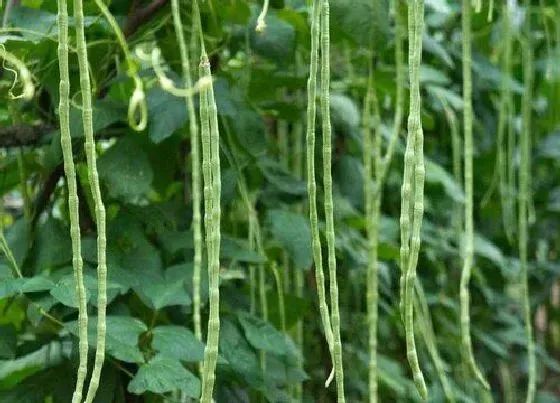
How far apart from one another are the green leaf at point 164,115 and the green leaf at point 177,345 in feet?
0.63

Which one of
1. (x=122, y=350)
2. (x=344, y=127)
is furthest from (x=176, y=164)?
(x=122, y=350)

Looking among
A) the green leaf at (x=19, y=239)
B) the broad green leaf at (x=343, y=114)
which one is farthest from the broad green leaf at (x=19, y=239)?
the broad green leaf at (x=343, y=114)

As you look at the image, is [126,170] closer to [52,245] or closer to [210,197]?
[52,245]

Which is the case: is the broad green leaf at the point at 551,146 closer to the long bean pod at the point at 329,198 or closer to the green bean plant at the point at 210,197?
the green bean plant at the point at 210,197

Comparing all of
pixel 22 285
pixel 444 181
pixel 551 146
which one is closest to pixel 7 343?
pixel 22 285

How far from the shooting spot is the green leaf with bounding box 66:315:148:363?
753 mm

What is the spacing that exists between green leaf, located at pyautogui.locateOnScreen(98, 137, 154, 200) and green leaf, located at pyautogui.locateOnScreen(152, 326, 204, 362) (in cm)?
16

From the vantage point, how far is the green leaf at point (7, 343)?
81 cm

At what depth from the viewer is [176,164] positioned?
3.67 ft

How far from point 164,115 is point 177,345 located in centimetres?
24

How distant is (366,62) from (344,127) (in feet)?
0.31

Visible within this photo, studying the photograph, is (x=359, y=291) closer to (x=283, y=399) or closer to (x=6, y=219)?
(x=283, y=399)

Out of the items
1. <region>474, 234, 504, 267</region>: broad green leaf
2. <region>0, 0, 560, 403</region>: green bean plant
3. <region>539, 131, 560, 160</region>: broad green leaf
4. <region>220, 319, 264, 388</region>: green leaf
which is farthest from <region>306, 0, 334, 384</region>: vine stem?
<region>539, 131, 560, 160</region>: broad green leaf

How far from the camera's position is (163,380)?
74 cm
